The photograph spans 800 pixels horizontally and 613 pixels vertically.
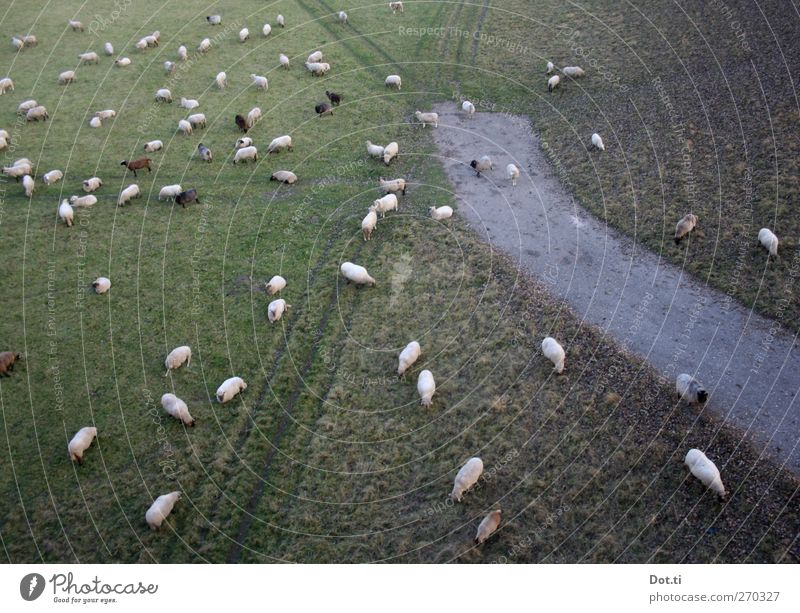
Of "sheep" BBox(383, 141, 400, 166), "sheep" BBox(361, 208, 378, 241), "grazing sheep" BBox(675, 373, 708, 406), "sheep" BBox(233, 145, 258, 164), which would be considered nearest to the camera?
"grazing sheep" BBox(675, 373, 708, 406)

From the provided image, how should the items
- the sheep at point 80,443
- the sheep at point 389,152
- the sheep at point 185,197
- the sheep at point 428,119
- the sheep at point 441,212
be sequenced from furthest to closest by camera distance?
the sheep at point 428,119 → the sheep at point 389,152 → the sheep at point 185,197 → the sheep at point 441,212 → the sheep at point 80,443

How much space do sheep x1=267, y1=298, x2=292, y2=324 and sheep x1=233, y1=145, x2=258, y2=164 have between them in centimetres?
939

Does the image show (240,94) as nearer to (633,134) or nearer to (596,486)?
(633,134)

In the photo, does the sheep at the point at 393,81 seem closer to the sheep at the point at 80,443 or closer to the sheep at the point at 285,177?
the sheep at the point at 285,177

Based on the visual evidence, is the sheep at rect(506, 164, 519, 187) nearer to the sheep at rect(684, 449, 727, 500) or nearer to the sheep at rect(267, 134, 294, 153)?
the sheep at rect(267, 134, 294, 153)

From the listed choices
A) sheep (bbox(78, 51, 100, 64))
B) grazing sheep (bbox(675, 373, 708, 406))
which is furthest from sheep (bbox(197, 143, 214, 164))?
grazing sheep (bbox(675, 373, 708, 406))

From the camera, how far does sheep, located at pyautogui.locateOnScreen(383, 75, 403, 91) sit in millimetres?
31828

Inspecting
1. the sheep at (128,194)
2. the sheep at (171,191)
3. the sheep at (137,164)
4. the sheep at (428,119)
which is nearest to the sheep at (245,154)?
the sheep at (171,191)

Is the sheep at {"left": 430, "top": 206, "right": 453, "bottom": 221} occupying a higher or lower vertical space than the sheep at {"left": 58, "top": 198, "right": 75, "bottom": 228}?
higher

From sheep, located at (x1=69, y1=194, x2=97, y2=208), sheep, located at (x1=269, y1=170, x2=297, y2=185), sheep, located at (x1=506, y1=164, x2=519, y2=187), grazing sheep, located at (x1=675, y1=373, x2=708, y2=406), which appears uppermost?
grazing sheep, located at (x1=675, y1=373, x2=708, y2=406)

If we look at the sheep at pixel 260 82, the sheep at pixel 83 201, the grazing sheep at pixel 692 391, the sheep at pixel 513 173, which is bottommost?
the sheep at pixel 83 201

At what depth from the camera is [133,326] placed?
19.5m

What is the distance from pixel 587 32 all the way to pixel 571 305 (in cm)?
2175

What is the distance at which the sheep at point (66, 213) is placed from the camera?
23608 mm
